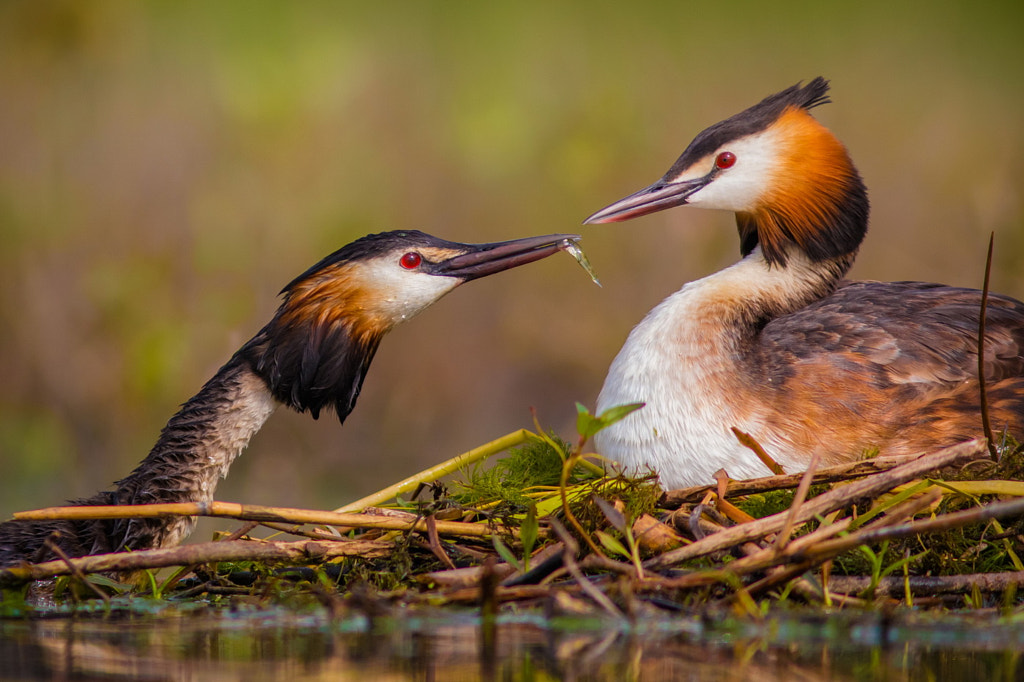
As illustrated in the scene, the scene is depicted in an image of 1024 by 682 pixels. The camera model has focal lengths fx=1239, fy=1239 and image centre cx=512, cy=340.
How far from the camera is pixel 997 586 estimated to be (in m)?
3.37

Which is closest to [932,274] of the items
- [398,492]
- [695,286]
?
[695,286]

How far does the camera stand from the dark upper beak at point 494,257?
15.5 feet

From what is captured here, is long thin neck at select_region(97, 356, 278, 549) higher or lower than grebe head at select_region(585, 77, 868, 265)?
lower

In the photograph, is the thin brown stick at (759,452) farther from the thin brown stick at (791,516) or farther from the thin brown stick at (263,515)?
the thin brown stick at (263,515)

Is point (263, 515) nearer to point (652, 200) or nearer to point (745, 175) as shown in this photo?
point (652, 200)

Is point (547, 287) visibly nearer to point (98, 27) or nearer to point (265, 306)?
point (265, 306)

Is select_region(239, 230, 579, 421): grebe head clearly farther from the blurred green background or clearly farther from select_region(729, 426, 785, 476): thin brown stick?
the blurred green background

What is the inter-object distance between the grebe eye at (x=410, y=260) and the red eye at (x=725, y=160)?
4.48 ft

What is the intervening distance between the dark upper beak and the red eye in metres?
0.84

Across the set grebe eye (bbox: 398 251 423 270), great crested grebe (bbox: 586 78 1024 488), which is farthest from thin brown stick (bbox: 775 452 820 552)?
grebe eye (bbox: 398 251 423 270)

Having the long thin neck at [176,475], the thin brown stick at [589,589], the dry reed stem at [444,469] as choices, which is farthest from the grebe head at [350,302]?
the thin brown stick at [589,589]

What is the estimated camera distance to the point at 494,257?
475cm

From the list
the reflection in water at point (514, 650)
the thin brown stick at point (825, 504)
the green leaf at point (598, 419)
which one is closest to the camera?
the reflection in water at point (514, 650)

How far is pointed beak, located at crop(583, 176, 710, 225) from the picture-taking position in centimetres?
511
